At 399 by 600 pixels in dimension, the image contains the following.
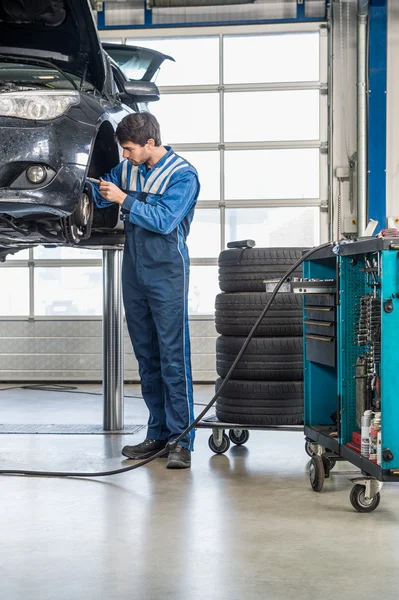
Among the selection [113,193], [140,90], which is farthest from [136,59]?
[113,193]

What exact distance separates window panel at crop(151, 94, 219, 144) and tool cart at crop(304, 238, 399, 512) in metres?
5.50

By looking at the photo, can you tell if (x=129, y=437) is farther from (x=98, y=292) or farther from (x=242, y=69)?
(x=242, y=69)

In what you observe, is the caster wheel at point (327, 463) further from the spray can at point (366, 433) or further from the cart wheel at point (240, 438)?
the cart wheel at point (240, 438)

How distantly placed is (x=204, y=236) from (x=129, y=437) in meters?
4.46

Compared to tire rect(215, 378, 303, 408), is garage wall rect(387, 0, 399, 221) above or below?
above

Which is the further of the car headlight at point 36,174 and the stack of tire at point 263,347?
the stack of tire at point 263,347

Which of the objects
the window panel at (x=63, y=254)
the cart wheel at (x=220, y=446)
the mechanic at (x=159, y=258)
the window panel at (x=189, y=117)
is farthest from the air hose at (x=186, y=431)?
the window panel at (x=189, y=117)

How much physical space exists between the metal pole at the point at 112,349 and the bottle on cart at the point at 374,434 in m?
2.53

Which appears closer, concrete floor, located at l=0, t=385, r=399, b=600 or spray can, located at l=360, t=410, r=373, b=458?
concrete floor, located at l=0, t=385, r=399, b=600

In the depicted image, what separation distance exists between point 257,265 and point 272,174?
16.6 feet

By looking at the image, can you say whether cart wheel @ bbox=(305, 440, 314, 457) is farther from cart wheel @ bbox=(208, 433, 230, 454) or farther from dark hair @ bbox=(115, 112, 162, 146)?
dark hair @ bbox=(115, 112, 162, 146)

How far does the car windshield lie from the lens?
4.58 m

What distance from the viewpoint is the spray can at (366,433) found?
3107mm

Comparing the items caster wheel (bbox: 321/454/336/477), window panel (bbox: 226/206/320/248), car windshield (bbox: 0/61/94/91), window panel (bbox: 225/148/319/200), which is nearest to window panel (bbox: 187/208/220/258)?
window panel (bbox: 226/206/320/248)
